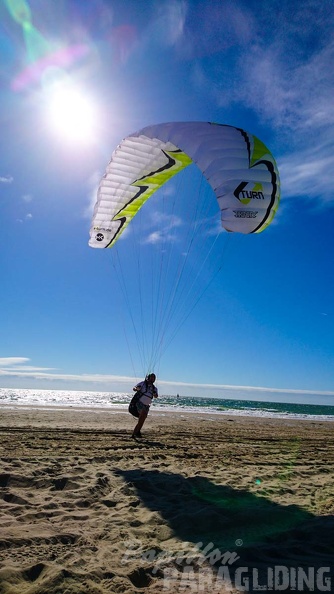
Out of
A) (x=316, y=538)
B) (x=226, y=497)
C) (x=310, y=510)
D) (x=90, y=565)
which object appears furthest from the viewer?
(x=226, y=497)

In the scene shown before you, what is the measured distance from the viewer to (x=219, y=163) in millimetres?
7461

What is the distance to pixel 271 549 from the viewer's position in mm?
3672

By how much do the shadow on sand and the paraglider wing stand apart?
177 inches

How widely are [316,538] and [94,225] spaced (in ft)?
28.8

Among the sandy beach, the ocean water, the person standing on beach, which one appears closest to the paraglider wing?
the sandy beach

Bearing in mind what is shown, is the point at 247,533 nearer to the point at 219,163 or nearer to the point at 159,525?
the point at 159,525

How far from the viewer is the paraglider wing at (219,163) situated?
7.21 m

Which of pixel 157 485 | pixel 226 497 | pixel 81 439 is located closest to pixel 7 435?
pixel 81 439

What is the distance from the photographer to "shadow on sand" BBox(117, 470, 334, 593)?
3.19 m

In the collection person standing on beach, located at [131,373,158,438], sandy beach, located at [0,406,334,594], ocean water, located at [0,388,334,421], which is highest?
person standing on beach, located at [131,373,158,438]

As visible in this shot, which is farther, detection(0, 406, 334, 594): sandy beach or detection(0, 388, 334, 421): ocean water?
detection(0, 388, 334, 421): ocean water

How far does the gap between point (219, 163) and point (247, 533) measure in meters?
6.12

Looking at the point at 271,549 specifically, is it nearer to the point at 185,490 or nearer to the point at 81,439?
the point at 185,490

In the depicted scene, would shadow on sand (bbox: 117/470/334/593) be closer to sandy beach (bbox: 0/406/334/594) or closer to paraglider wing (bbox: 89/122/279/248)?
sandy beach (bbox: 0/406/334/594)
